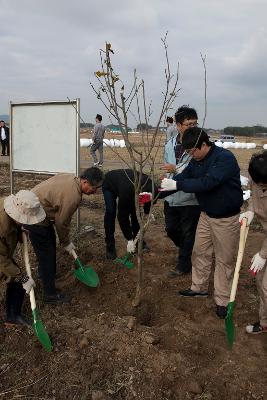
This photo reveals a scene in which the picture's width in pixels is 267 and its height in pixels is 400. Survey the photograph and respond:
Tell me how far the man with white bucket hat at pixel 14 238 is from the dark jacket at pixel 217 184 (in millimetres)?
1281

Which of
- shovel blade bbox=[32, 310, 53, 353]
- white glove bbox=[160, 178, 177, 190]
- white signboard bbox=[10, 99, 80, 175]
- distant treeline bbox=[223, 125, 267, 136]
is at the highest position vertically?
distant treeline bbox=[223, 125, 267, 136]

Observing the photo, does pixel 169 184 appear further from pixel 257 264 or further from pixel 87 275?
pixel 87 275

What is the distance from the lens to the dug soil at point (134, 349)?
2.63 metres

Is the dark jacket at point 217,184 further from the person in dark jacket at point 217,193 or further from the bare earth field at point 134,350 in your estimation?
the bare earth field at point 134,350

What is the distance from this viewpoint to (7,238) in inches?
117

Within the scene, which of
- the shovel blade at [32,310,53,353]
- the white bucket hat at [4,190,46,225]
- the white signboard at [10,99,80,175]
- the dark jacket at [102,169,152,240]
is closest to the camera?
the white bucket hat at [4,190,46,225]

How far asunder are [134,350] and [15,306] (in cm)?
111

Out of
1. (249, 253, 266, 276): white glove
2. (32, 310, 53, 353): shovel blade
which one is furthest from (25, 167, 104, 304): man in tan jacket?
(249, 253, 266, 276): white glove

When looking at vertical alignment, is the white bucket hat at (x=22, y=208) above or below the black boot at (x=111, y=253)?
above

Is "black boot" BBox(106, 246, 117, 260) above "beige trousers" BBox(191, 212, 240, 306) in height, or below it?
below

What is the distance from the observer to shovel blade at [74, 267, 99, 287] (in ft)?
13.0

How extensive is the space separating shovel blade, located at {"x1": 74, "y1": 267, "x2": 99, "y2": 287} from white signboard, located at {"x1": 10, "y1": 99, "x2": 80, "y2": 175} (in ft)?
4.47

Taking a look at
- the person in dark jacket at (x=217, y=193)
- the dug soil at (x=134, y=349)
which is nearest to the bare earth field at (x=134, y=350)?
the dug soil at (x=134, y=349)

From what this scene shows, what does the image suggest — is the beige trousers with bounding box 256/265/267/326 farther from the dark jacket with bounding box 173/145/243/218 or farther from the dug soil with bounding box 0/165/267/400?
the dark jacket with bounding box 173/145/243/218
